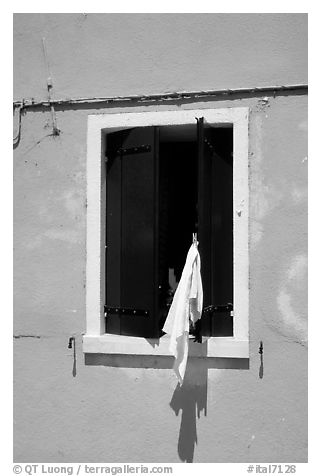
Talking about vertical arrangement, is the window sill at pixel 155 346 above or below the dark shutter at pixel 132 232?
below

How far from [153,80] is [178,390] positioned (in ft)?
8.87

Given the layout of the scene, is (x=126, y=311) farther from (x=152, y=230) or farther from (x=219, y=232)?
(x=219, y=232)

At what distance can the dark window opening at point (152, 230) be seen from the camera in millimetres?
4055

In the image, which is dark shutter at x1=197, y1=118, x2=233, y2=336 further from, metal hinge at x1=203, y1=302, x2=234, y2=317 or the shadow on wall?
the shadow on wall

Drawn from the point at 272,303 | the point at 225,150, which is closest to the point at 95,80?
the point at 225,150

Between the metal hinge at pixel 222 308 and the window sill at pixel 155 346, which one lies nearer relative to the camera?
the window sill at pixel 155 346

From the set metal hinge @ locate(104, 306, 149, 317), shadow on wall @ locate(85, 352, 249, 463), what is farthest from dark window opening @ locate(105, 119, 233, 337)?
shadow on wall @ locate(85, 352, 249, 463)

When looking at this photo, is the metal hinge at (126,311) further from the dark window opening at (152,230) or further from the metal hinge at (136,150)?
the metal hinge at (136,150)

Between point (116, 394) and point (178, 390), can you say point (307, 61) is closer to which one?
point (178, 390)

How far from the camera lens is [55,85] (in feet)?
Answer: 14.3

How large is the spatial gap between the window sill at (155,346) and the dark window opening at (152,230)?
0.28 feet

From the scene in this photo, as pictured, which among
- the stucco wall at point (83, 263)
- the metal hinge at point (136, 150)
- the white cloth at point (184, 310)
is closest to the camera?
the white cloth at point (184, 310)

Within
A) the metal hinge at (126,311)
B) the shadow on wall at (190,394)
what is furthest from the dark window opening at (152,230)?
the shadow on wall at (190,394)

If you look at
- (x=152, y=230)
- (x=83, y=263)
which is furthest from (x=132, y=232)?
(x=83, y=263)
